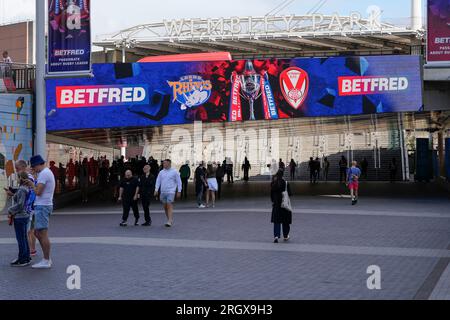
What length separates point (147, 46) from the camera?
2419 inches

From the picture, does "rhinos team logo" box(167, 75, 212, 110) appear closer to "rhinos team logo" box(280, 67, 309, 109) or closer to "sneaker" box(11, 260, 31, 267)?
"rhinos team logo" box(280, 67, 309, 109)

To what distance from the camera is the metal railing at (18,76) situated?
24.7 meters

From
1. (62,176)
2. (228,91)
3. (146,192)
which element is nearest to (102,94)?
(228,91)

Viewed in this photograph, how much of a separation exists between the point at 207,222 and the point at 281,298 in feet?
32.3

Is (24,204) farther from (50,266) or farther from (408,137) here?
(408,137)

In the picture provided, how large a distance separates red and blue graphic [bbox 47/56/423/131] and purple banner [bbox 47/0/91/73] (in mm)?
8859

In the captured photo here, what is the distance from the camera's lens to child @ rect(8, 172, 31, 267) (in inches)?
435

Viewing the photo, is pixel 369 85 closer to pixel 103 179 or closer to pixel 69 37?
pixel 69 37

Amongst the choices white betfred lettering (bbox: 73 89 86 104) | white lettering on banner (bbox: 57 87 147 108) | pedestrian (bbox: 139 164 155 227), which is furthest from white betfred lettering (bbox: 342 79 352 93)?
white betfred lettering (bbox: 73 89 86 104)

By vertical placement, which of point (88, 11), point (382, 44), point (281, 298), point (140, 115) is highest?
point (382, 44)

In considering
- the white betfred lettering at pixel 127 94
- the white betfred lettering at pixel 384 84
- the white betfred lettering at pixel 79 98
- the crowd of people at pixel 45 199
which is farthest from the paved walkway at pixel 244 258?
the white betfred lettering at pixel 79 98

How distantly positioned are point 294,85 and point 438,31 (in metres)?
11.4

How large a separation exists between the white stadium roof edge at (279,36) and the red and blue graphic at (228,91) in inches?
1296
